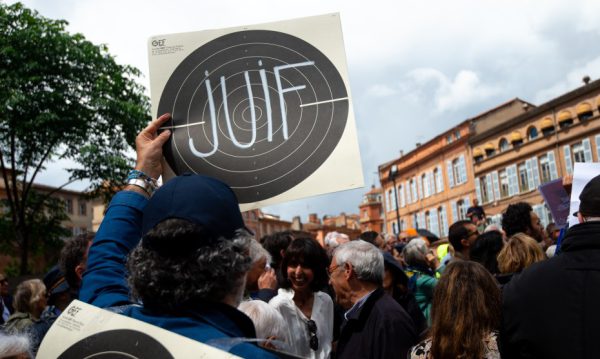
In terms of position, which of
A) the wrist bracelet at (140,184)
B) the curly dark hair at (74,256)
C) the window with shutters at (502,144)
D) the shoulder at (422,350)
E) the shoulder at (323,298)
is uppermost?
the window with shutters at (502,144)

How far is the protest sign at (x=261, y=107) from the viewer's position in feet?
8.62

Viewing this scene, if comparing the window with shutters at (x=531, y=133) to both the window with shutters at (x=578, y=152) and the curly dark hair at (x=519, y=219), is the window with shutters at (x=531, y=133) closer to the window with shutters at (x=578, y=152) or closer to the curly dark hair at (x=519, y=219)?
the window with shutters at (x=578, y=152)

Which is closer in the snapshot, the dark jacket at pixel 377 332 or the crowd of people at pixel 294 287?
the crowd of people at pixel 294 287

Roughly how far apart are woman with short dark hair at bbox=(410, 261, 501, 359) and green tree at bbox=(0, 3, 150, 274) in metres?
15.3

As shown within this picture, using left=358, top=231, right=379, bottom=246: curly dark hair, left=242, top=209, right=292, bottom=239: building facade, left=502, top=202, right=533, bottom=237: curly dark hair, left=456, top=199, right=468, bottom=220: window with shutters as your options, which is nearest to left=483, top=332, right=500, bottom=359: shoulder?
left=502, top=202, right=533, bottom=237: curly dark hair

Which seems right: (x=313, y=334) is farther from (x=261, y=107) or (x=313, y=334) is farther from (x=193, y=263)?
(x=193, y=263)

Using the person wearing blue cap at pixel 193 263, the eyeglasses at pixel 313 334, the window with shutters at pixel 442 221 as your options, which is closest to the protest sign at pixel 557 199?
the eyeglasses at pixel 313 334

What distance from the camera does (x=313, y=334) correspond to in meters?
3.97

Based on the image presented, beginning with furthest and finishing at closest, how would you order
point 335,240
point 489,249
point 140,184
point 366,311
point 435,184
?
1. point 435,184
2. point 335,240
3. point 489,249
4. point 366,311
5. point 140,184

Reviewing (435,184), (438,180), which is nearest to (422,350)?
(438,180)

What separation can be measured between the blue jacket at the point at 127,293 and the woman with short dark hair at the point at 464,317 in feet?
5.06

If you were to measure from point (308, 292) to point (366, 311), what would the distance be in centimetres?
75

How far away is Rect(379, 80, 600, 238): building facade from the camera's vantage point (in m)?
39.7

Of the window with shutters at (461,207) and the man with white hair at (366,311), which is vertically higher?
the window with shutters at (461,207)
